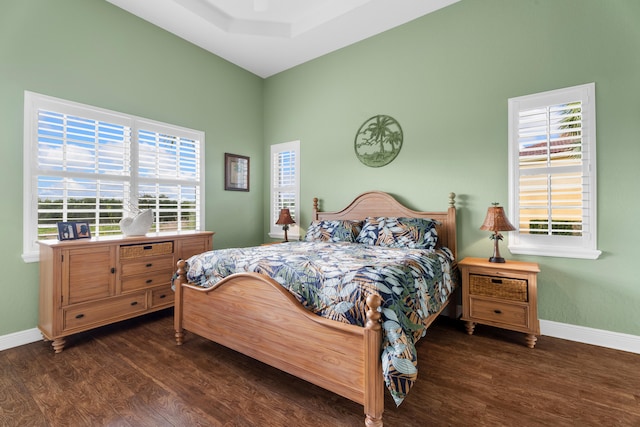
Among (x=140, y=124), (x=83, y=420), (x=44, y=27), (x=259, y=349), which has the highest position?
(x=44, y=27)

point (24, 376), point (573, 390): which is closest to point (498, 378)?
point (573, 390)

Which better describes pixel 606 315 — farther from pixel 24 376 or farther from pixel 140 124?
pixel 140 124

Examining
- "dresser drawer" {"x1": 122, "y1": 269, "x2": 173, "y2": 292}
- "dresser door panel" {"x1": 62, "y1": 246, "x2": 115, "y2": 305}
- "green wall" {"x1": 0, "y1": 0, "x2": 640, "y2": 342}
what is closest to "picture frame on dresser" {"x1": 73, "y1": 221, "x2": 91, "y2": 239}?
"dresser door panel" {"x1": 62, "y1": 246, "x2": 115, "y2": 305}

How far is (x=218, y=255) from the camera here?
2387 mm

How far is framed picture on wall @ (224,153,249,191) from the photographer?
13.7 feet

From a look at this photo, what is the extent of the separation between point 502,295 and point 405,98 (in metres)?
2.30

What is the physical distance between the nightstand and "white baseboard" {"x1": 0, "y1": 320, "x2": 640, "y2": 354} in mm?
323

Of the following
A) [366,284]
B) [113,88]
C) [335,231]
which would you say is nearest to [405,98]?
[335,231]

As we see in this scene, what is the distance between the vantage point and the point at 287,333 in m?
1.80

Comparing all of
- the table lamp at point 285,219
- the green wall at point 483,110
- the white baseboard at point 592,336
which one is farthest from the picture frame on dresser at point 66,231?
the white baseboard at point 592,336

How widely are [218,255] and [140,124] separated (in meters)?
1.95

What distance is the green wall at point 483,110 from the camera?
2393 millimetres

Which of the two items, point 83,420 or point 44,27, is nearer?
point 83,420

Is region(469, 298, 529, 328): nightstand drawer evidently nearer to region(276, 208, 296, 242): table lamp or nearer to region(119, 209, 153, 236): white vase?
region(276, 208, 296, 242): table lamp
